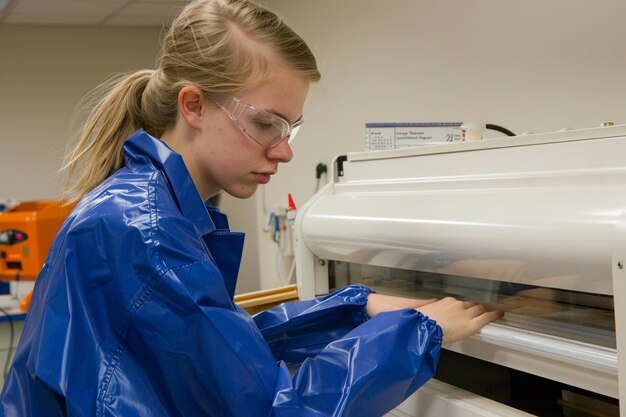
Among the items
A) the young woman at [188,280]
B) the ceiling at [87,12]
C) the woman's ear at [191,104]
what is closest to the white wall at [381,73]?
the ceiling at [87,12]

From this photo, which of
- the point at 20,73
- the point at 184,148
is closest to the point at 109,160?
the point at 184,148

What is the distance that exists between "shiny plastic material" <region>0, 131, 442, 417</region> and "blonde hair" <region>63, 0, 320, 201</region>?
16cm

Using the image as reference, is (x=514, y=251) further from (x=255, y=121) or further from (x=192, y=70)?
(x=192, y=70)

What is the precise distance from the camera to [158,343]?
0.75 meters

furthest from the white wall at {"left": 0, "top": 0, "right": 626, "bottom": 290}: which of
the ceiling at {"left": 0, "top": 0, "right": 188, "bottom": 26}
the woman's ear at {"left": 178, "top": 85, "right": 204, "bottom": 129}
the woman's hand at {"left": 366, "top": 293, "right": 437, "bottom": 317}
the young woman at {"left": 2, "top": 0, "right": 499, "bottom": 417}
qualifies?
the woman's ear at {"left": 178, "top": 85, "right": 204, "bottom": 129}

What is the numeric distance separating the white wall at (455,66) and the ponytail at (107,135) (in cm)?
62

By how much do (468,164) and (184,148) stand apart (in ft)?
1.51

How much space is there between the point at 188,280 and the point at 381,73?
2.54 meters

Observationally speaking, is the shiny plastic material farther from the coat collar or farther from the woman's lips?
the woman's lips

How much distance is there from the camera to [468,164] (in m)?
1.11

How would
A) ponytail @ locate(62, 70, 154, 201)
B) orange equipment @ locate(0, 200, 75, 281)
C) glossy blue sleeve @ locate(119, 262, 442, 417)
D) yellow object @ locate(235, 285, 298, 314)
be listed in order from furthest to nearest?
orange equipment @ locate(0, 200, 75, 281)
yellow object @ locate(235, 285, 298, 314)
ponytail @ locate(62, 70, 154, 201)
glossy blue sleeve @ locate(119, 262, 442, 417)

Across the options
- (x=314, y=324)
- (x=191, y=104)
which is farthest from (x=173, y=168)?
(x=314, y=324)

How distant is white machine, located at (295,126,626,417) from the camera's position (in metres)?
0.81

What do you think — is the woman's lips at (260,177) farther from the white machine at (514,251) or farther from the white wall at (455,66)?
the white wall at (455,66)
